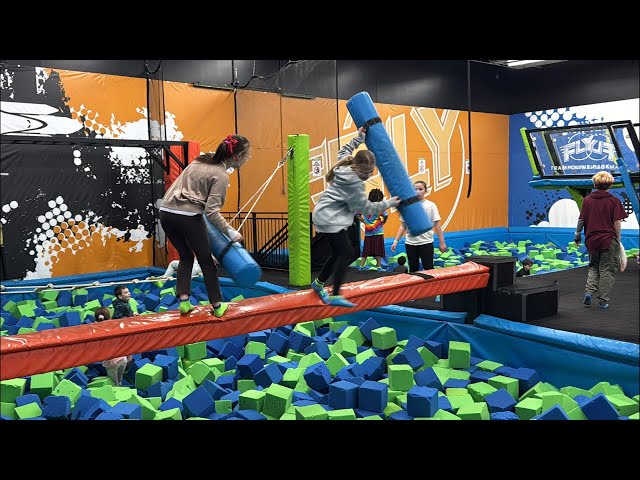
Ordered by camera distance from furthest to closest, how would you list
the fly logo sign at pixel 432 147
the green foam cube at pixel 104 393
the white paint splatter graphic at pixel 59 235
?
the fly logo sign at pixel 432 147 < the white paint splatter graphic at pixel 59 235 < the green foam cube at pixel 104 393

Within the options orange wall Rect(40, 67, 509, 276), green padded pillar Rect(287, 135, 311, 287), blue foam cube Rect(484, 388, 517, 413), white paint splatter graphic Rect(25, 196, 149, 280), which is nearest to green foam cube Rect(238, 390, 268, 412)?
blue foam cube Rect(484, 388, 517, 413)

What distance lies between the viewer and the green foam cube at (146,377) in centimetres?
401

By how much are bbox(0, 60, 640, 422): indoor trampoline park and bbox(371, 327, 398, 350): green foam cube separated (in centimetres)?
2

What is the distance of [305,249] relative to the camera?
19.8 feet

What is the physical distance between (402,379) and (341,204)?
1.26 meters

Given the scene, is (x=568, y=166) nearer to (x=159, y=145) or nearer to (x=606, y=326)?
(x=606, y=326)

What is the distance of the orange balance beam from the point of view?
2.77m

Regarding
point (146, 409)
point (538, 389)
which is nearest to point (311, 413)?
point (146, 409)

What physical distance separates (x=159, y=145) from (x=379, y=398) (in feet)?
15.5

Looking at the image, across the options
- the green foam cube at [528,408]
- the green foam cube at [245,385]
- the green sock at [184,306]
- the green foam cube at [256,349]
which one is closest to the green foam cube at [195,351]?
the green foam cube at [256,349]

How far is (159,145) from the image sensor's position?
277 inches

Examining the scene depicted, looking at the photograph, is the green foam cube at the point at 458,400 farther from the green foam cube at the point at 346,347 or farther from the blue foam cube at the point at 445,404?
the green foam cube at the point at 346,347

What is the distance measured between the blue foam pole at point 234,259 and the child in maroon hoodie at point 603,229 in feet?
7.85

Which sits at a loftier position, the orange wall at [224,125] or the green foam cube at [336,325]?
the orange wall at [224,125]
